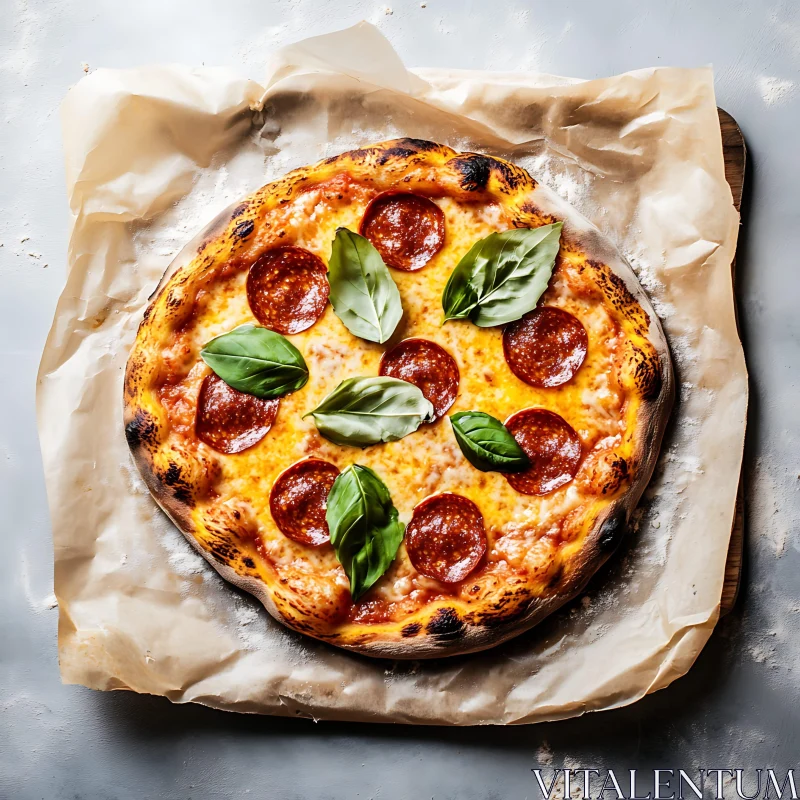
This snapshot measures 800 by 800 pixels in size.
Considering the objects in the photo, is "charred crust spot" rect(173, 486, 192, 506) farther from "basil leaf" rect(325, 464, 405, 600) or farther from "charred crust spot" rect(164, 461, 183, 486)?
"basil leaf" rect(325, 464, 405, 600)

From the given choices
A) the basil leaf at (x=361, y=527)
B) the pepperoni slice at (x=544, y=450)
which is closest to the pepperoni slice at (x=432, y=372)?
the pepperoni slice at (x=544, y=450)

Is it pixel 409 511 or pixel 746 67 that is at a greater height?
pixel 746 67

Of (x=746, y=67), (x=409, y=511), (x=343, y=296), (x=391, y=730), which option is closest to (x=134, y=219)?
(x=343, y=296)

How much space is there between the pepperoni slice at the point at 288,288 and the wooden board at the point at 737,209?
1.61 m

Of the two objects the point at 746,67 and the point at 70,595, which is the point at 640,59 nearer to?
the point at 746,67

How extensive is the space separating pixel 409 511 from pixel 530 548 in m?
0.44

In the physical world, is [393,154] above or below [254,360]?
above

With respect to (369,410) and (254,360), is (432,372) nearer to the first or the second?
(369,410)

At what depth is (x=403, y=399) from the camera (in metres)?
2.61

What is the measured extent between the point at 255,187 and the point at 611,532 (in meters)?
1.94

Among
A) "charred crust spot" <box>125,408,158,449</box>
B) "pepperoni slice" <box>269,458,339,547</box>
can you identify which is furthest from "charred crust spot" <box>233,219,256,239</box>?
"pepperoni slice" <box>269,458,339,547</box>

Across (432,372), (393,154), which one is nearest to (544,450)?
(432,372)

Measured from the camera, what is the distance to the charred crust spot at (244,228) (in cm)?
278

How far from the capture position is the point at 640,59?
10.4 ft
